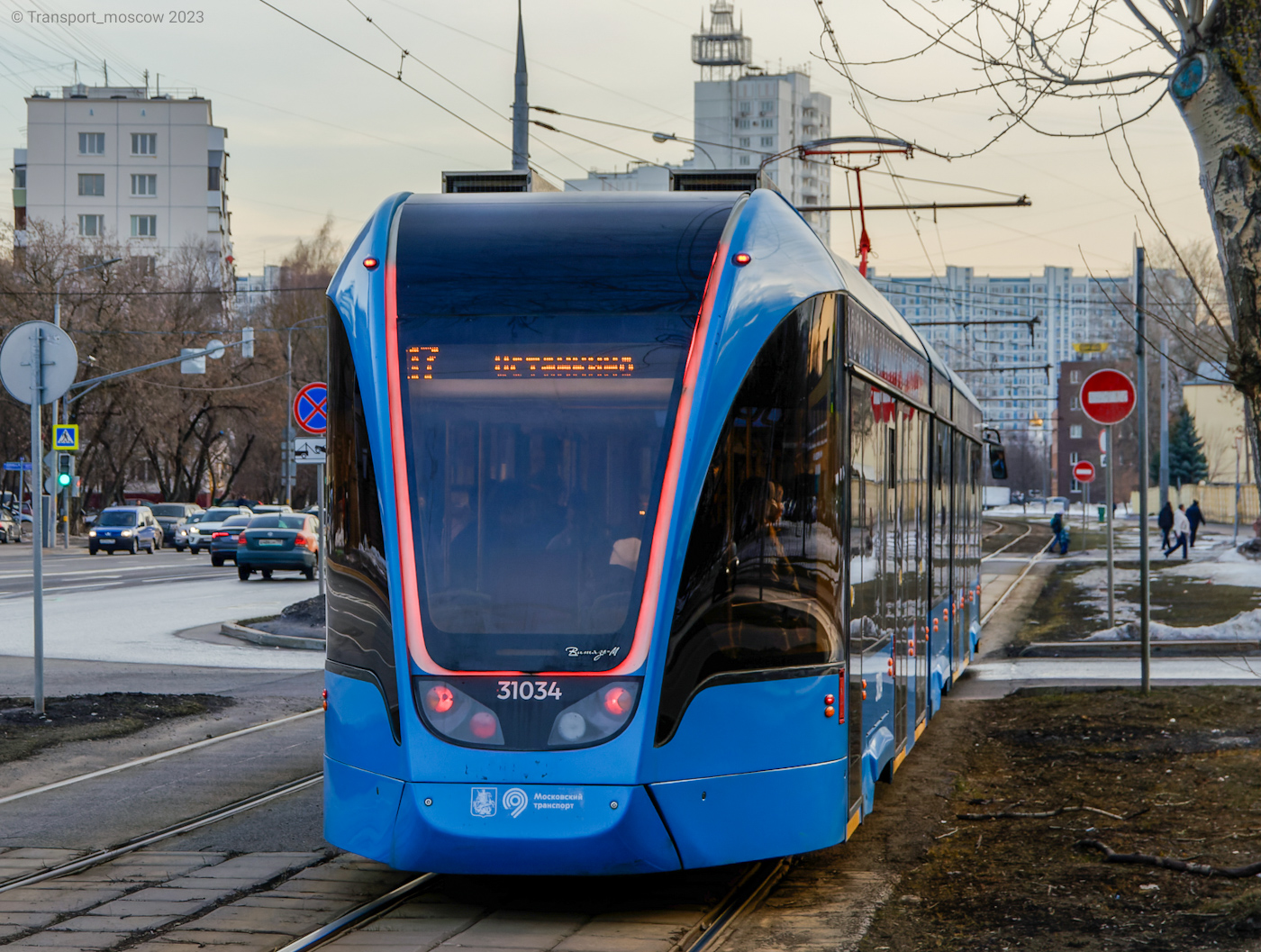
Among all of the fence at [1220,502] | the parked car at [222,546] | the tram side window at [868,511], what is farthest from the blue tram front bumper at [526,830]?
the fence at [1220,502]

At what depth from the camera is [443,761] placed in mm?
5949

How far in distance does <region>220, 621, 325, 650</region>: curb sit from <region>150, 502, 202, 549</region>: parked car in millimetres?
40505

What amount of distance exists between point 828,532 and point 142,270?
62309mm

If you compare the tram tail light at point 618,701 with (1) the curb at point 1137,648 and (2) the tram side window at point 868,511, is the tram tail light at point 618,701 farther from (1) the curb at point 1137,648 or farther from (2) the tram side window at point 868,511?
(1) the curb at point 1137,648

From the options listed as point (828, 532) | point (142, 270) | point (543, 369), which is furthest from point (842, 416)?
point (142, 270)

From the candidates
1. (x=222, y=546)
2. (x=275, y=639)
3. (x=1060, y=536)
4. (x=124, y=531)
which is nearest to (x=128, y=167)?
(x=124, y=531)

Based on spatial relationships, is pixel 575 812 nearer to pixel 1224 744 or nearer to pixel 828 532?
pixel 828 532

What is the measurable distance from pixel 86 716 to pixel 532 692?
7.74m

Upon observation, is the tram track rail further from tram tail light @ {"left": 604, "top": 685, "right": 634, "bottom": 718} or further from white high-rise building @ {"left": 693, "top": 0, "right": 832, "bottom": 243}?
white high-rise building @ {"left": 693, "top": 0, "right": 832, "bottom": 243}

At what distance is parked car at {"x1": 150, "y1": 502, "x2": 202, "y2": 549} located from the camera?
61.1 metres

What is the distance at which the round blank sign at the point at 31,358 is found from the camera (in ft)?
39.3

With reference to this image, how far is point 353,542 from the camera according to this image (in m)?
6.48

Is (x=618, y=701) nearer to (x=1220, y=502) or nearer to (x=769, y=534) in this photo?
(x=769, y=534)

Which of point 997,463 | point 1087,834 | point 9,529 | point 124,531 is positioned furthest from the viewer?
point 9,529
